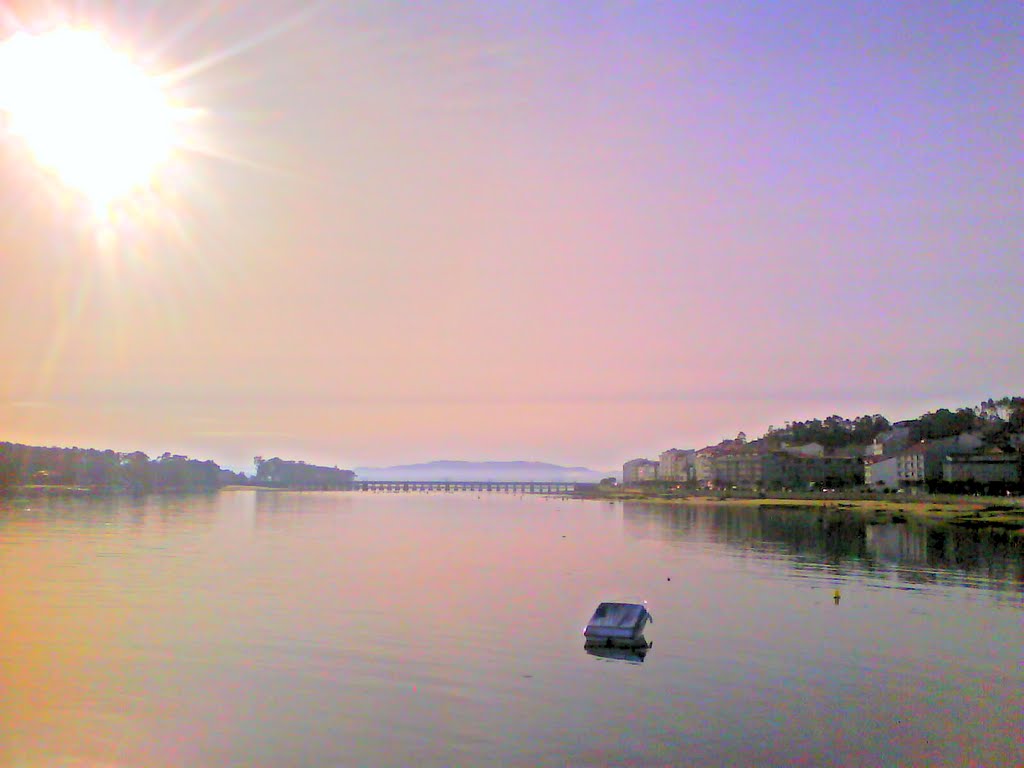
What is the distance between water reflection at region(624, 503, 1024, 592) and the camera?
57.1 m

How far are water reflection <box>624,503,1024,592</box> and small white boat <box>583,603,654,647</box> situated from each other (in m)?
25.6

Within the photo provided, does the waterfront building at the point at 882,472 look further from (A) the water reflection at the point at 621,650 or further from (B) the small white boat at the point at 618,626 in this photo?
(A) the water reflection at the point at 621,650

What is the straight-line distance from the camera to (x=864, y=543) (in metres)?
78.4

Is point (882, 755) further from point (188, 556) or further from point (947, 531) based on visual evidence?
point (947, 531)

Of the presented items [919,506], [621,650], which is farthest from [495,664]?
[919,506]

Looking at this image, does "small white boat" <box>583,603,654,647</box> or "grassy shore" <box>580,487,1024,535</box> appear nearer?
"small white boat" <box>583,603,654,647</box>

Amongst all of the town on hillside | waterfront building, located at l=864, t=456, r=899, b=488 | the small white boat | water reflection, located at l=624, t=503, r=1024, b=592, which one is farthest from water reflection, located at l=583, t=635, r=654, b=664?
waterfront building, located at l=864, t=456, r=899, b=488

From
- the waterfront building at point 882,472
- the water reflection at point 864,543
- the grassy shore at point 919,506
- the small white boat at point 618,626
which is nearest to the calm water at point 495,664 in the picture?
the water reflection at point 864,543

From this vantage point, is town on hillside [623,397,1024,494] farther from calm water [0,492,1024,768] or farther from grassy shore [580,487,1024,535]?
calm water [0,492,1024,768]

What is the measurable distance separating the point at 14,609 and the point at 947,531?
84.0 meters

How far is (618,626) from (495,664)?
5.42m

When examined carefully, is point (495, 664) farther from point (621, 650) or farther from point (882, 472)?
point (882, 472)

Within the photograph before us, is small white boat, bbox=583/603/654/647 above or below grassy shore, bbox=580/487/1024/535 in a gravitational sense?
below

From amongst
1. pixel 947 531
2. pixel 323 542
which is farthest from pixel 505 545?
pixel 947 531
